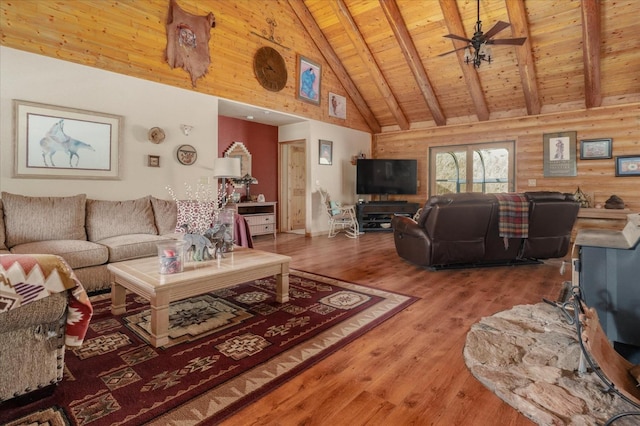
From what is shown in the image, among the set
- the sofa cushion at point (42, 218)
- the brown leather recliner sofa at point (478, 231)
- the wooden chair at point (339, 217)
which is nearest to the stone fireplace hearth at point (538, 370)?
the brown leather recliner sofa at point (478, 231)

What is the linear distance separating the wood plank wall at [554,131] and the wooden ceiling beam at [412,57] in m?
0.61

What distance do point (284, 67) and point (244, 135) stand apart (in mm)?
1585

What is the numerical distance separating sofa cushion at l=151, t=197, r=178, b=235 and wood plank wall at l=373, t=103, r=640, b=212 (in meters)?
6.03

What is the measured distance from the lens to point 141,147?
4.50 m

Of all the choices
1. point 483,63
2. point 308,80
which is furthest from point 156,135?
point 483,63

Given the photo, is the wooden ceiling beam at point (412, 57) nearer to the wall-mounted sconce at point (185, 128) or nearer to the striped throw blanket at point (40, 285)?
the wall-mounted sconce at point (185, 128)

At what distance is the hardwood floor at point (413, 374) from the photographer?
1.48 m

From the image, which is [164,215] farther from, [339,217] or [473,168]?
[473,168]

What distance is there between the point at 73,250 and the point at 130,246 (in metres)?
0.48

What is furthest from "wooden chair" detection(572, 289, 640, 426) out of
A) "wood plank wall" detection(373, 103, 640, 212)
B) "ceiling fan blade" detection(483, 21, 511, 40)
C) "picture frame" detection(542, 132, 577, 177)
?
"picture frame" detection(542, 132, 577, 177)

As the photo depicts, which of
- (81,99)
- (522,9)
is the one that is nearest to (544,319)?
(522,9)

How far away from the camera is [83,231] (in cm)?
359

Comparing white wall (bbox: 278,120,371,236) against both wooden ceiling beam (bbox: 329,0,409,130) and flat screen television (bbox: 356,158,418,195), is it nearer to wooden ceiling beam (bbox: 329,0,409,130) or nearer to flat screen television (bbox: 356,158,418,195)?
flat screen television (bbox: 356,158,418,195)

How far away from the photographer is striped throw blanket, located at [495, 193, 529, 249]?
12.5 feet
